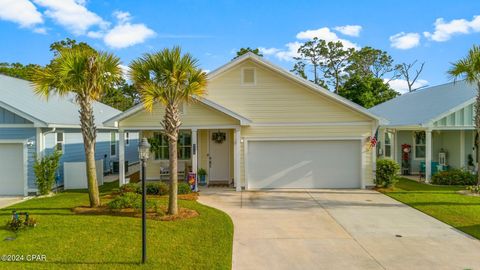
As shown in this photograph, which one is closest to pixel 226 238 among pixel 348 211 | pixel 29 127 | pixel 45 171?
pixel 348 211

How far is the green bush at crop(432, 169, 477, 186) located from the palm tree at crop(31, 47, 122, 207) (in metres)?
14.1

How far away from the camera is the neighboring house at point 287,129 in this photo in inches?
563

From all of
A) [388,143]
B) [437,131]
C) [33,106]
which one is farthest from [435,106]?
[33,106]

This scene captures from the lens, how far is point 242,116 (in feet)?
45.9

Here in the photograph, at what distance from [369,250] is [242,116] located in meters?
8.04

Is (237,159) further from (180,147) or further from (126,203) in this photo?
(126,203)

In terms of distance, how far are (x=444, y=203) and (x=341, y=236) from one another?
5583 mm

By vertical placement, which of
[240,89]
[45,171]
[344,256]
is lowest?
[344,256]

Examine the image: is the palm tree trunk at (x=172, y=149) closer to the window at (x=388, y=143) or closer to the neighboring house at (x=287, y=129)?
the neighboring house at (x=287, y=129)

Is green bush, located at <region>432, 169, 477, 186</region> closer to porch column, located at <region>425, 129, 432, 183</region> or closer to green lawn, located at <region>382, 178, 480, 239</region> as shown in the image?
porch column, located at <region>425, 129, 432, 183</region>

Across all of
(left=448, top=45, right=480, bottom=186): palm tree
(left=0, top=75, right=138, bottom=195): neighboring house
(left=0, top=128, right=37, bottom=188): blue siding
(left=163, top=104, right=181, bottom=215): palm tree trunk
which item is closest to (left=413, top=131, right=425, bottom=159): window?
(left=448, top=45, right=480, bottom=186): palm tree

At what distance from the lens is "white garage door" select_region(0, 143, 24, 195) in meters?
13.3

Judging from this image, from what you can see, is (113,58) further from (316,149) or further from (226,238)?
(316,149)

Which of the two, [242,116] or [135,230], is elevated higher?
[242,116]
